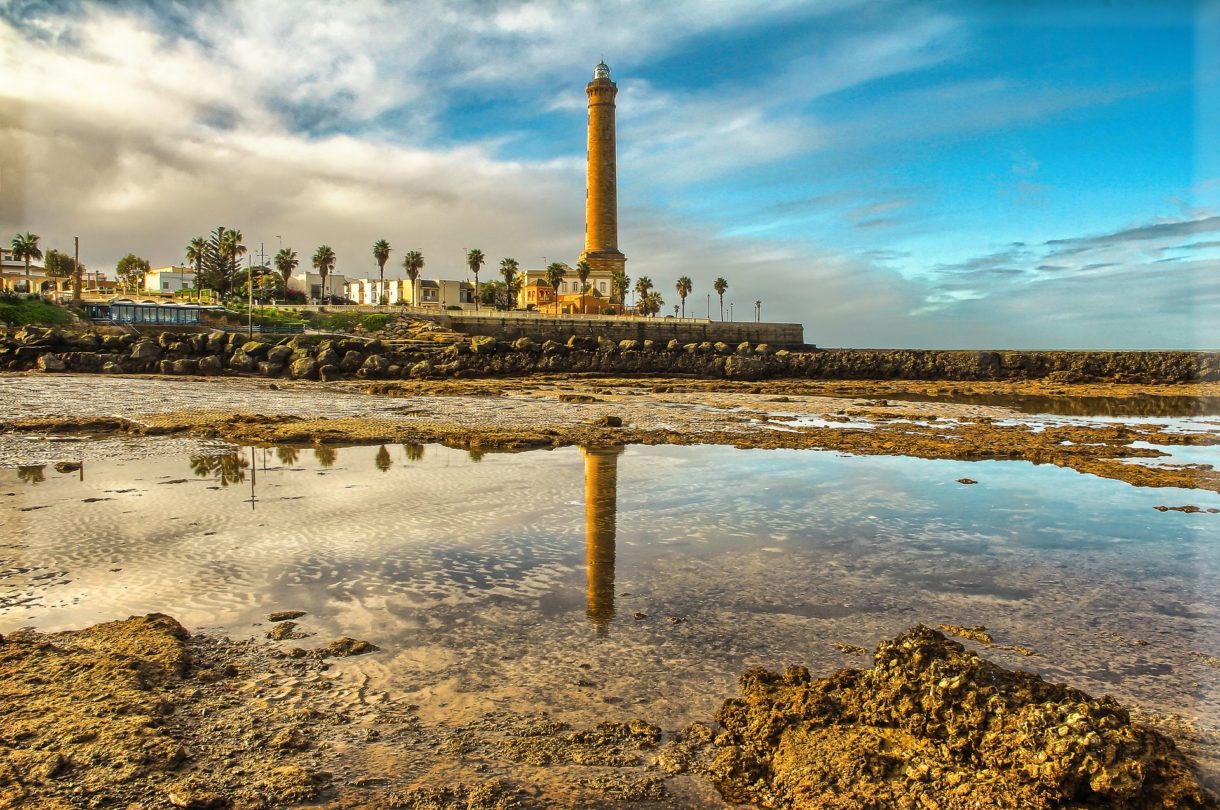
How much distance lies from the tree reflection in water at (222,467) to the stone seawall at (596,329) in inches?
1624

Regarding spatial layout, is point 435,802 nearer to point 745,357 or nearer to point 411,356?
point 411,356

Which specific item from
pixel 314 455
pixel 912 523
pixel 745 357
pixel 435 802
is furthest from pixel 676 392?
pixel 435 802

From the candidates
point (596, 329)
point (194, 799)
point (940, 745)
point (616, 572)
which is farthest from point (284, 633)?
point (596, 329)

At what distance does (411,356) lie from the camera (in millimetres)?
40406

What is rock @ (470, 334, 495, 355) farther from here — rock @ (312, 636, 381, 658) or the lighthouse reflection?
rock @ (312, 636, 381, 658)

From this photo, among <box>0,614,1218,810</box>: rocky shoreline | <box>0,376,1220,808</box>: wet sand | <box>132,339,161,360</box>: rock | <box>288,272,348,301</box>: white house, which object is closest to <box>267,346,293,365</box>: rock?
<box>0,376,1220,808</box>: wet sand

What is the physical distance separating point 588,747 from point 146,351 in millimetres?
40385

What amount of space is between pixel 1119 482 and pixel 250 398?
23434mm

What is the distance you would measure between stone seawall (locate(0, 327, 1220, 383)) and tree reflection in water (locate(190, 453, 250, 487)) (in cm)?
2370

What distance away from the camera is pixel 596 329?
5853 cm

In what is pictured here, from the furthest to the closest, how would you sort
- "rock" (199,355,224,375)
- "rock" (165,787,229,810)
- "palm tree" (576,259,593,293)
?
"palm tree" (576,259,593,293)
"rock" (199,355,224,375)
"rock" (165,787,229,810)

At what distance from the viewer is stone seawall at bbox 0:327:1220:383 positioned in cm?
3706

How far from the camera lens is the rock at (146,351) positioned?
1465 inches

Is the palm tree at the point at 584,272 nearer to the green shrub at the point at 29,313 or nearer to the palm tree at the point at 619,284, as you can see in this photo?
the palm tree at the point at 619,284
